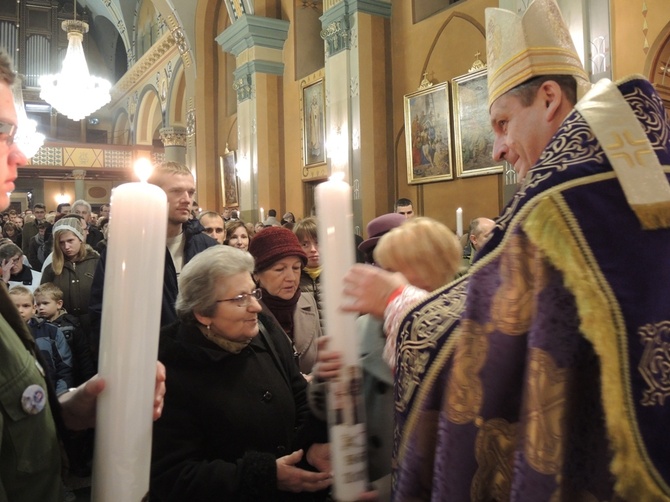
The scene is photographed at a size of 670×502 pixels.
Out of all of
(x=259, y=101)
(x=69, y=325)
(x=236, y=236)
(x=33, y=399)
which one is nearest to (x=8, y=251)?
(x=69, y=325)

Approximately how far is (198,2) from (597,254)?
48.2 ft

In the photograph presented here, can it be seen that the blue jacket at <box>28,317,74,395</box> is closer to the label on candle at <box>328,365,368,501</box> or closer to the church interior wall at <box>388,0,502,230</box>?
the label on candle at <box>328,365,368,501</box>

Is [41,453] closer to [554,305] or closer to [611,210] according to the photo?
[554,305]

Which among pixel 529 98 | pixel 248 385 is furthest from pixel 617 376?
pixel 248 385

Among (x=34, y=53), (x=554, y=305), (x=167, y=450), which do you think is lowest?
(x=167, y=450)

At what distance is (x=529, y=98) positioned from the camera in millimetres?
1260

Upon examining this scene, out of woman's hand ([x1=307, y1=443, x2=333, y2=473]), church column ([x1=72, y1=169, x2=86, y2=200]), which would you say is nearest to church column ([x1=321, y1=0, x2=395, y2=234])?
woman's hand ([x1=307, y1=443, x2=333, y2=473])

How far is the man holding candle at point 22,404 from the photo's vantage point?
902 mm

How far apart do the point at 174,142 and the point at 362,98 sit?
939cm

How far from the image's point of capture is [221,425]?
165 cm

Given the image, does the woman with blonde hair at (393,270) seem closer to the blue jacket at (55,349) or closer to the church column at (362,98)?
the blue jacket at (55,349)

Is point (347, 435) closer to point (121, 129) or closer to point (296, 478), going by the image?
point (296, 478)

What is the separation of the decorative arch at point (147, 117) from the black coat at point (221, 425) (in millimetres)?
19812

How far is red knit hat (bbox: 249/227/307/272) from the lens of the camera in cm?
263
